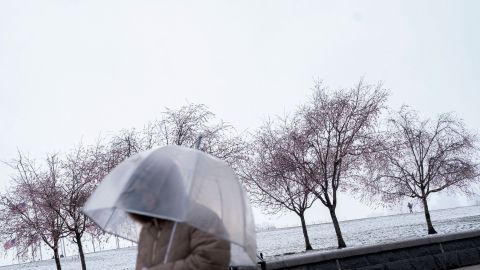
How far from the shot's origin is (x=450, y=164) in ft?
86.2

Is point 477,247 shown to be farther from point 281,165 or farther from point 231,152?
point 281,165

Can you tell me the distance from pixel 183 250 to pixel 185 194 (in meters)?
0.36

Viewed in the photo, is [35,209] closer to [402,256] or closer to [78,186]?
[78,186]

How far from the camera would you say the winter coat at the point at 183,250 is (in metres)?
2.70

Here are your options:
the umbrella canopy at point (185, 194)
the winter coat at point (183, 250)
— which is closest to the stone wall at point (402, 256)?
the umbrella canopy at point (185, 194)

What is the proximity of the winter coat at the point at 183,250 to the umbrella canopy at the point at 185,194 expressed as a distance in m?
0.08

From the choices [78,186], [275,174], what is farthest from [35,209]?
[275,174]

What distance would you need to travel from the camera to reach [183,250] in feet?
9.07

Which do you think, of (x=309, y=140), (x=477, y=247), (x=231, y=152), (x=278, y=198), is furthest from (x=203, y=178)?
(x=278, y=198)

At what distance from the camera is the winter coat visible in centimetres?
270

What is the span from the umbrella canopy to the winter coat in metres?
0.08

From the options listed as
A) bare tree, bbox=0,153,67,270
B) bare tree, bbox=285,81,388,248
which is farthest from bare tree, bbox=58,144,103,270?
bare tree, bbox=285,81,388,248

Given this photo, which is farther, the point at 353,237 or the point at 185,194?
the point at 353,237

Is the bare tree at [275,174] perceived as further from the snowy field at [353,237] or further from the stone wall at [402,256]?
the stone wall at [402,256]
